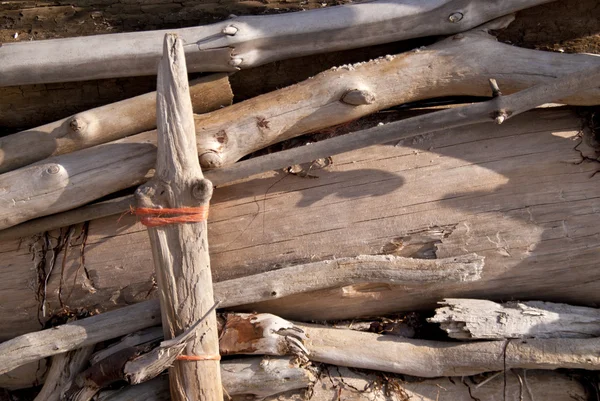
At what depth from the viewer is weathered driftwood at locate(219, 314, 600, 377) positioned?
10.3ft

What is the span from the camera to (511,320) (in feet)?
10.5

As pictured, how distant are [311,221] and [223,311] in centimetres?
66

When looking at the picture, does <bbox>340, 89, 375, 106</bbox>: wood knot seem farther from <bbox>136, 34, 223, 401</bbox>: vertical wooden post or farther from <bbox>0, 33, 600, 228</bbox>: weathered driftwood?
<bbox>136, 34, 223, 401</bbox>: vertical wooden post

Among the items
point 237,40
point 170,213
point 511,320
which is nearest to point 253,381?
point 170,213

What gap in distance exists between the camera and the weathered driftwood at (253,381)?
10.3ft

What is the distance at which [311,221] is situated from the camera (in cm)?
332

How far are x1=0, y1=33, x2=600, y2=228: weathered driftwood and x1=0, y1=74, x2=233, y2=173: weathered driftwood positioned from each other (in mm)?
97

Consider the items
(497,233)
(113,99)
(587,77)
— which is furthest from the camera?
(113,99)

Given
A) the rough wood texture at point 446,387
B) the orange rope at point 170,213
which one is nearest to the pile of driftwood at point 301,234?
the rough wood texture at point 446,387

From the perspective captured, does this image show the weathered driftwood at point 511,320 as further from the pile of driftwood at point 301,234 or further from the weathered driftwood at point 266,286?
the weathered driftwood at point 266,286

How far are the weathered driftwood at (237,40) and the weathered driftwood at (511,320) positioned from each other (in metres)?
1.48

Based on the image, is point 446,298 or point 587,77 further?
point 446,298

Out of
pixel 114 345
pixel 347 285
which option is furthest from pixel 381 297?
pixel 114 345

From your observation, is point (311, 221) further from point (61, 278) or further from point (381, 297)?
point (61, 278)
